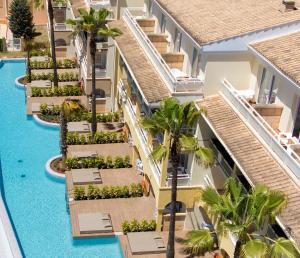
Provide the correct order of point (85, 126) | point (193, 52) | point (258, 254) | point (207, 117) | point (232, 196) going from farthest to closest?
point (85, 126), point (193, 52), point (207, 117), point (232, 196), point (258, 254)

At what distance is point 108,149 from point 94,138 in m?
1.62

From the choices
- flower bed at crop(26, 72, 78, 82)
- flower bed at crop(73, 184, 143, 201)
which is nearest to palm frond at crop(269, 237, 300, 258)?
flower bed at crop(73, 184, 143, 201)

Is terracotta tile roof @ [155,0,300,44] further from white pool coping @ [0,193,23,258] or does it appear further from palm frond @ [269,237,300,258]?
white pool coping @ [0,193,23,258]

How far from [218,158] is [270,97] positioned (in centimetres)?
448

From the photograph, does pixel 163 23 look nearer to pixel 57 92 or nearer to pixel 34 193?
pixel 57 92

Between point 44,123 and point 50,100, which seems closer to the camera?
point 44,123

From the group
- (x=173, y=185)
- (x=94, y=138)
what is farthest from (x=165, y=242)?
(x=94, y=138)

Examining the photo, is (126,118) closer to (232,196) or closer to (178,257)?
(178,257)

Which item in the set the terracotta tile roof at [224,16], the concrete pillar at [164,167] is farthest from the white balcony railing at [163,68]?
the concrete pillar at [164,167]

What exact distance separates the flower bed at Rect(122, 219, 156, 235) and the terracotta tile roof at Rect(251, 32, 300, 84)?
1240cm

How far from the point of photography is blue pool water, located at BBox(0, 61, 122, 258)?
A: 1191 inches

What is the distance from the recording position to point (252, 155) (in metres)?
23.4

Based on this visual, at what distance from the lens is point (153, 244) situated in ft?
97.0

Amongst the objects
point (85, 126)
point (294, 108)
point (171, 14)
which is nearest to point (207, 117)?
point (294, 108)
